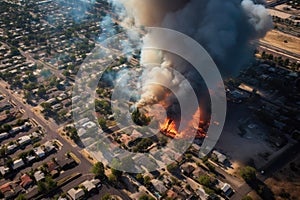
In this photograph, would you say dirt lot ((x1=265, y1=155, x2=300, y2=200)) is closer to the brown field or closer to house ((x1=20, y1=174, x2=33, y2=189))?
house ((x1=20, y1=174, x2=33, y2=189))

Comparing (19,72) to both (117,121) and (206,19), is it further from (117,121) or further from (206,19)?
(206,19)

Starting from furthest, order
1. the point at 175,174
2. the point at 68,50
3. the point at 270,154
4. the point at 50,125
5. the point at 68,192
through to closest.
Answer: the point at 68,50 < the point at 50,125 < the point at 270,154 < the point at 175,174 < the point at 68,192

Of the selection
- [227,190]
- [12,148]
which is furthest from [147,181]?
[12,148]

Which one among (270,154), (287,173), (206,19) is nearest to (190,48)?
(206,19)

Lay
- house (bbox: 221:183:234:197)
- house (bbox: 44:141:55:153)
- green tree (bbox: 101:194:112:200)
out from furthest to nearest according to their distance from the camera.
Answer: house (bbox: 44:141:55:153), house (bbox: 221:183:234:197), green tree (bbox: 101:194:112:200)

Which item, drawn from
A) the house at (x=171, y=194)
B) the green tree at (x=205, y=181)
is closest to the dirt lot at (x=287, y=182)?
the green tree at (x=205, y=181)

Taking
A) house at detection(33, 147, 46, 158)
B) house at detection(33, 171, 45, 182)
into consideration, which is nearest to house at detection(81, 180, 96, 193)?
house at detection(33, 171, 45, 182)

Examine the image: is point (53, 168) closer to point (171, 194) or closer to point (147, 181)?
point (147, 181)
